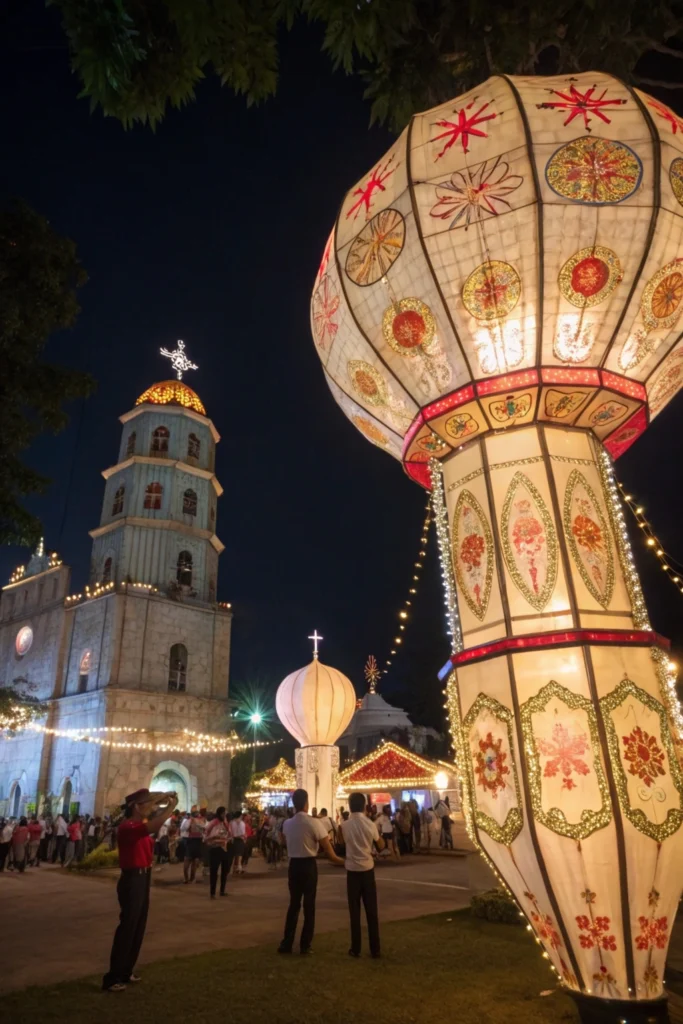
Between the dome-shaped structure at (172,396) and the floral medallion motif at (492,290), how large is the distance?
26.1m

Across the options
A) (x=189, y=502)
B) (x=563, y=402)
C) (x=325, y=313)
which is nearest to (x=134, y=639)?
(x=189, y=502)

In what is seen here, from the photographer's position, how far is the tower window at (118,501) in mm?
27984

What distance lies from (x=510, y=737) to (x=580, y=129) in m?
4.34

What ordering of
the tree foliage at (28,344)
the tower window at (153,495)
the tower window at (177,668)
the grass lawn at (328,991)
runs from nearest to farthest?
1. the grass lawn at (328,991)
2. the tree foliage at (28,344)
3. the tower window at (177,668)
4. the tower window at (153,495)

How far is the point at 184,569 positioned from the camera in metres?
27.6

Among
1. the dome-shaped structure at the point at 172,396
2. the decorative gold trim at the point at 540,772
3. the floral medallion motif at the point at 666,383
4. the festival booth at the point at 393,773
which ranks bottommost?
the decorative gold trim at the point at 540,772

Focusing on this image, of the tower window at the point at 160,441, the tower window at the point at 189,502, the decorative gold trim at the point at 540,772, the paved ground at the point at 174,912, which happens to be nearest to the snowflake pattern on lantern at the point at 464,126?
the decorative gold trim at the point at 540,772

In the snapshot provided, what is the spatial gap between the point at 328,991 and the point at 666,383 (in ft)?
17.7

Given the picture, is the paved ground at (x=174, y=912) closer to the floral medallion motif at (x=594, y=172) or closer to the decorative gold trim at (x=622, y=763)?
the decorative gold trim at (x=622, y=763)

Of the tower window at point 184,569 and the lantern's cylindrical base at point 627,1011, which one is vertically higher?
the tower window at point 184,569

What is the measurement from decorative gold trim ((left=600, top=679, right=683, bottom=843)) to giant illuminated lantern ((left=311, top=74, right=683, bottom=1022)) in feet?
0.04

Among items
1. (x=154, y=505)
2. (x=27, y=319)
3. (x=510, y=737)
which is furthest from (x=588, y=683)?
(x=154, y=505)

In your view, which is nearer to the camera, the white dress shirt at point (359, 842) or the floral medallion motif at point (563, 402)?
the floral medallion motif at point (563, 402)

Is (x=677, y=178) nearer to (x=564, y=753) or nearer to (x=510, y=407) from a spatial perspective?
(x=510, y=407)
